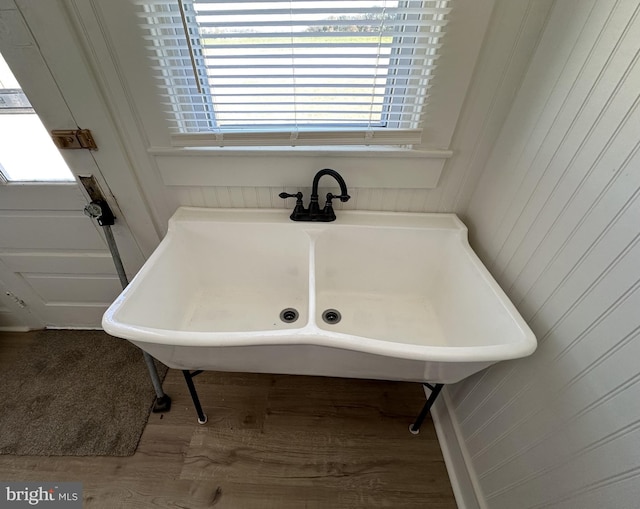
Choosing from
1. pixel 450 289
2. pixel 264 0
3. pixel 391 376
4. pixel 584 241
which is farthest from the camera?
pixel 450 289

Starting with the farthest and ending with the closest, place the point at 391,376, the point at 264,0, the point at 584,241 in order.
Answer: the point at 391,376, the point at 264,0, the point at 584,241

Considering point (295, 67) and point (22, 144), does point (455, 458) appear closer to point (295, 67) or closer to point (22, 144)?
point (295, 67)

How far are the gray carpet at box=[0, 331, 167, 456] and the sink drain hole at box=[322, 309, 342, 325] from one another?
3.18 feet

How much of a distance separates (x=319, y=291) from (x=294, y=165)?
1.84ft

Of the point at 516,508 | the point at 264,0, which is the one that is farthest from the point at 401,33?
the point at 516,508

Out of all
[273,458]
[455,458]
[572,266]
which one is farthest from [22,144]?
[455,458]

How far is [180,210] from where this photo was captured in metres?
1.17

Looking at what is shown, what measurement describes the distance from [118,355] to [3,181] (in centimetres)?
97

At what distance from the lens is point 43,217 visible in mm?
1218

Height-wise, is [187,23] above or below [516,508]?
above

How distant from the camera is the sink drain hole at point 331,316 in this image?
118 centimetres

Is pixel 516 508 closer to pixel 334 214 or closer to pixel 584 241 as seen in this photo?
pixel 584 241

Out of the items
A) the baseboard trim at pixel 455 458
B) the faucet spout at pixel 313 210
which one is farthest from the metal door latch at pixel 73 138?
the baseboard trim at pixel 455 458

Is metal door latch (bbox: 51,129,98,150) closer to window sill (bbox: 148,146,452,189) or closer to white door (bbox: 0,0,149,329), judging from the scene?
white door (bbox: 0,0,149,329)
